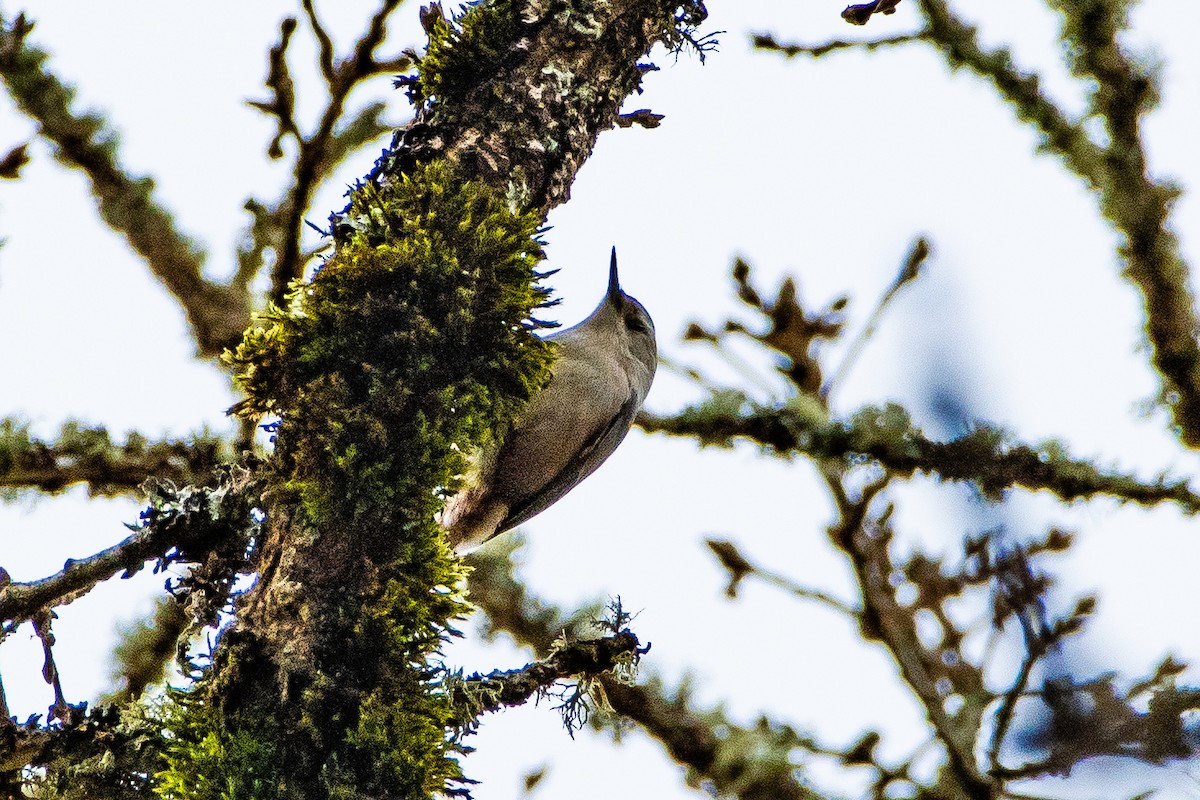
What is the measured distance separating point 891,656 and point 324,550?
67.9 inches

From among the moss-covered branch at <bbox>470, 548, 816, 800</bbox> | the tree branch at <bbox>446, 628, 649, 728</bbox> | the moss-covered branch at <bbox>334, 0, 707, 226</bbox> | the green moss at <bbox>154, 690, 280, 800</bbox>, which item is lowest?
the green moss at <bbox>154, 690, 280, 800</bbox>

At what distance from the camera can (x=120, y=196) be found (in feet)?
12.0

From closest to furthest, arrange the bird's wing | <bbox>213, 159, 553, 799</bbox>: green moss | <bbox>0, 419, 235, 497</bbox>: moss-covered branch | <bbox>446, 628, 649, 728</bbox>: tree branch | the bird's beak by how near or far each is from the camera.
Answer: <bbox>213, 159, 553, 799</bbox>: green moss < <bbox>446, 628, 649, 728</bbox>: tree branch < <bbox>0, 419, 235, 497</bbox>: moss-covered branch < the bird's wing < the bird's beak

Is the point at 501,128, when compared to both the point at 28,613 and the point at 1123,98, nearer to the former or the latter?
the point at 28,613

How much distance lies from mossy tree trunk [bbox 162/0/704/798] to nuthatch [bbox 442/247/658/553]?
3.35 ft

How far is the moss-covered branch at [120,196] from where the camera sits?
3.46 meters

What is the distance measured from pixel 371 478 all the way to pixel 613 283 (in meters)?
2.81

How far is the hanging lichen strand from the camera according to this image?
1749 mm

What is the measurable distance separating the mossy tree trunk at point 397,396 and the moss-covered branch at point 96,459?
107cm

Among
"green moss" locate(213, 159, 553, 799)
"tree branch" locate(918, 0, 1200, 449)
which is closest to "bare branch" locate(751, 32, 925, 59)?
"tree branch" locate(918, 0, 1200, 449)

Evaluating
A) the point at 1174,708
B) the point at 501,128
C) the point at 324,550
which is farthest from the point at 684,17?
the point at 1174,708

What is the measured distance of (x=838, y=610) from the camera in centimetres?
321

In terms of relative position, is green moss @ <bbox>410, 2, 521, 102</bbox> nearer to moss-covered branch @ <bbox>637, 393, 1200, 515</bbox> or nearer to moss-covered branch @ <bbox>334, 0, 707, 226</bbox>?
moss-covered branch @ <bbox>334, 0, 707, 226</bbox>

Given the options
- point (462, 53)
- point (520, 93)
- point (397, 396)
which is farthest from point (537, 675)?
point (462, 53)
